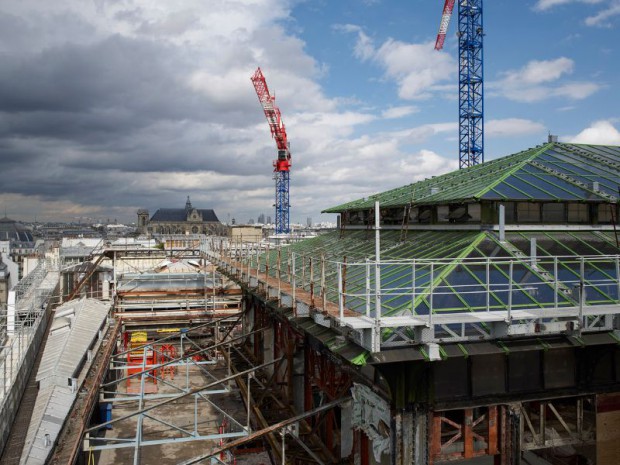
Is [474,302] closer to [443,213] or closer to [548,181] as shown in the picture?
[443,213]

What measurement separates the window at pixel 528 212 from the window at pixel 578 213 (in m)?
1.53

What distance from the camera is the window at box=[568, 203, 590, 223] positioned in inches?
746

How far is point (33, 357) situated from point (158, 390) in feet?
31.7

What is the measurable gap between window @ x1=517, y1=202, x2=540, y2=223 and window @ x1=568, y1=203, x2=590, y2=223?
60.2 inches

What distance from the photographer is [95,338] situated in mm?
28828

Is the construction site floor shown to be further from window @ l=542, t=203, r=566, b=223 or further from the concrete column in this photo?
window @ l=542, t=203, r=566, b=223

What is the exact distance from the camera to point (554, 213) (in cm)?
1866

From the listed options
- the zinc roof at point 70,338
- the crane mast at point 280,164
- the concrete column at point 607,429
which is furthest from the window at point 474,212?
the crane mast at point 280,164

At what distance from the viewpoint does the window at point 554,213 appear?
60.8 feet

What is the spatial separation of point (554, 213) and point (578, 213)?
116 cm

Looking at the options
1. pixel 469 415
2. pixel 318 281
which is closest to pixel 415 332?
pixel 469 415

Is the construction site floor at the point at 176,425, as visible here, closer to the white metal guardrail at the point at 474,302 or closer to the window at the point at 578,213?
the white metal guardrail at the point at 474,302

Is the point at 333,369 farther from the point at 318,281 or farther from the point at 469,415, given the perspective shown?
the point at 469,415

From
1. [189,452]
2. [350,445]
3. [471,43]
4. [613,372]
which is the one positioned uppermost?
[471,43]
